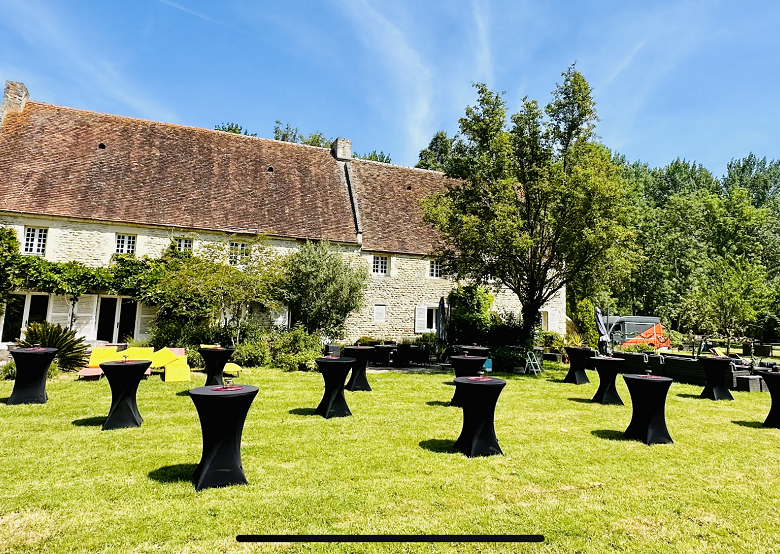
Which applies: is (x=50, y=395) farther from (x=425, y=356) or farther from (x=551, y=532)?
(x=425, y=356)

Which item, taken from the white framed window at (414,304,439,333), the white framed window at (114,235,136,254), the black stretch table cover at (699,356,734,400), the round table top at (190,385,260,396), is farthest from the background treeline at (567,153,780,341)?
the round table top at (190,385,260,396)

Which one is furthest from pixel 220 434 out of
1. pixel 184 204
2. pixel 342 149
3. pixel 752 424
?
pixel 342 149

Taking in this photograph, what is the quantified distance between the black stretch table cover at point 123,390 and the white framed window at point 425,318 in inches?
576

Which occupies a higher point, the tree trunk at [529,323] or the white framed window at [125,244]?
the white framed window at [125,244]

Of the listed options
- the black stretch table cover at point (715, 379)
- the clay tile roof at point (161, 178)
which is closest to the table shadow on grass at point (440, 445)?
the black stretch table cover at point (715, 379)

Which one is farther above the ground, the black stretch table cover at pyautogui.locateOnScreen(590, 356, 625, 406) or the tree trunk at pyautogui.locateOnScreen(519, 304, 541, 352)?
the tree trunk at pyautogui.locateOnScreen(519, 304, 541, 352)

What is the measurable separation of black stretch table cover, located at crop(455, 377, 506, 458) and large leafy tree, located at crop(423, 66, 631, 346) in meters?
8.68

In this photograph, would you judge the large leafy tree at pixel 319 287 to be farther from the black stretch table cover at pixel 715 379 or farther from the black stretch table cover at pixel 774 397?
the black stretch table cover at pixel 774 397

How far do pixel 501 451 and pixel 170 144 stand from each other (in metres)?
19.5

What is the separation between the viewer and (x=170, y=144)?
66.7 feet

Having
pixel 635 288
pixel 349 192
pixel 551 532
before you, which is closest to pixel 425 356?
pixel 349 192

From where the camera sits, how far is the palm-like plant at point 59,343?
1137cm

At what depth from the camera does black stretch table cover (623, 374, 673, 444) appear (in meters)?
6.52

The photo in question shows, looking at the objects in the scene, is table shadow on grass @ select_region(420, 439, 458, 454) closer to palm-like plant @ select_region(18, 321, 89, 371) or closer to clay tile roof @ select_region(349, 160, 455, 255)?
palm-like plant @ select_region(18, 321, 89, 371)
